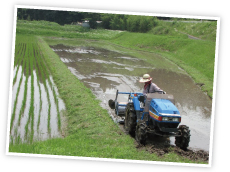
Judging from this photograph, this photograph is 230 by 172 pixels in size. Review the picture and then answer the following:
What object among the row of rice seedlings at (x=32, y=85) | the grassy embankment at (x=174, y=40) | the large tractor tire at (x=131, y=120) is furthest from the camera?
the grassy embankment at (x=174, y=40)

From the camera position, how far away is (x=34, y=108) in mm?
8352

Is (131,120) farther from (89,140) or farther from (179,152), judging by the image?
(179,152)

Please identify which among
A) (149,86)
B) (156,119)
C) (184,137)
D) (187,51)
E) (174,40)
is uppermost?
(174,40)

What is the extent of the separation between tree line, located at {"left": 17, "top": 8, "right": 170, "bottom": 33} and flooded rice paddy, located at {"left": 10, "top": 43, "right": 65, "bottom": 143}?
29352 millimetres

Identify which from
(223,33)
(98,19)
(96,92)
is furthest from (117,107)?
(98,19)

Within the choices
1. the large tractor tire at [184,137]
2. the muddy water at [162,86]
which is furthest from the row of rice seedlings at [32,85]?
the large tractor tire at [184,137]

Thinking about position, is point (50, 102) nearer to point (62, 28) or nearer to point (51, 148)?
point (51, 148)

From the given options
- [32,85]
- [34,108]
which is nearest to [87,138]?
[34,108]

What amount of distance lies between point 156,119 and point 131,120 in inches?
38.0

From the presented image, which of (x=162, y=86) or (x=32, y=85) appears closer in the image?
(x=32, y=85)

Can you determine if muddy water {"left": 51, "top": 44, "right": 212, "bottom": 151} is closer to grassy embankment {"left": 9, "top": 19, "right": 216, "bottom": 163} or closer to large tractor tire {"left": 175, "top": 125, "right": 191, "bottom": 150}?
large tractor tire {"left": 175, "top": 125, "right": 191, "bottom": 150}

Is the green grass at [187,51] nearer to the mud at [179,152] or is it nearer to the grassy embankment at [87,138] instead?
the grassy embankment at [87,138]

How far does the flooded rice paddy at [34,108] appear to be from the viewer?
262 inches

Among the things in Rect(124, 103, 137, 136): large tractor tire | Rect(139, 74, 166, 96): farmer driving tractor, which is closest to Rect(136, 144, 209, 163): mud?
Rect(124, 103, 137, 136): large tractor tire
